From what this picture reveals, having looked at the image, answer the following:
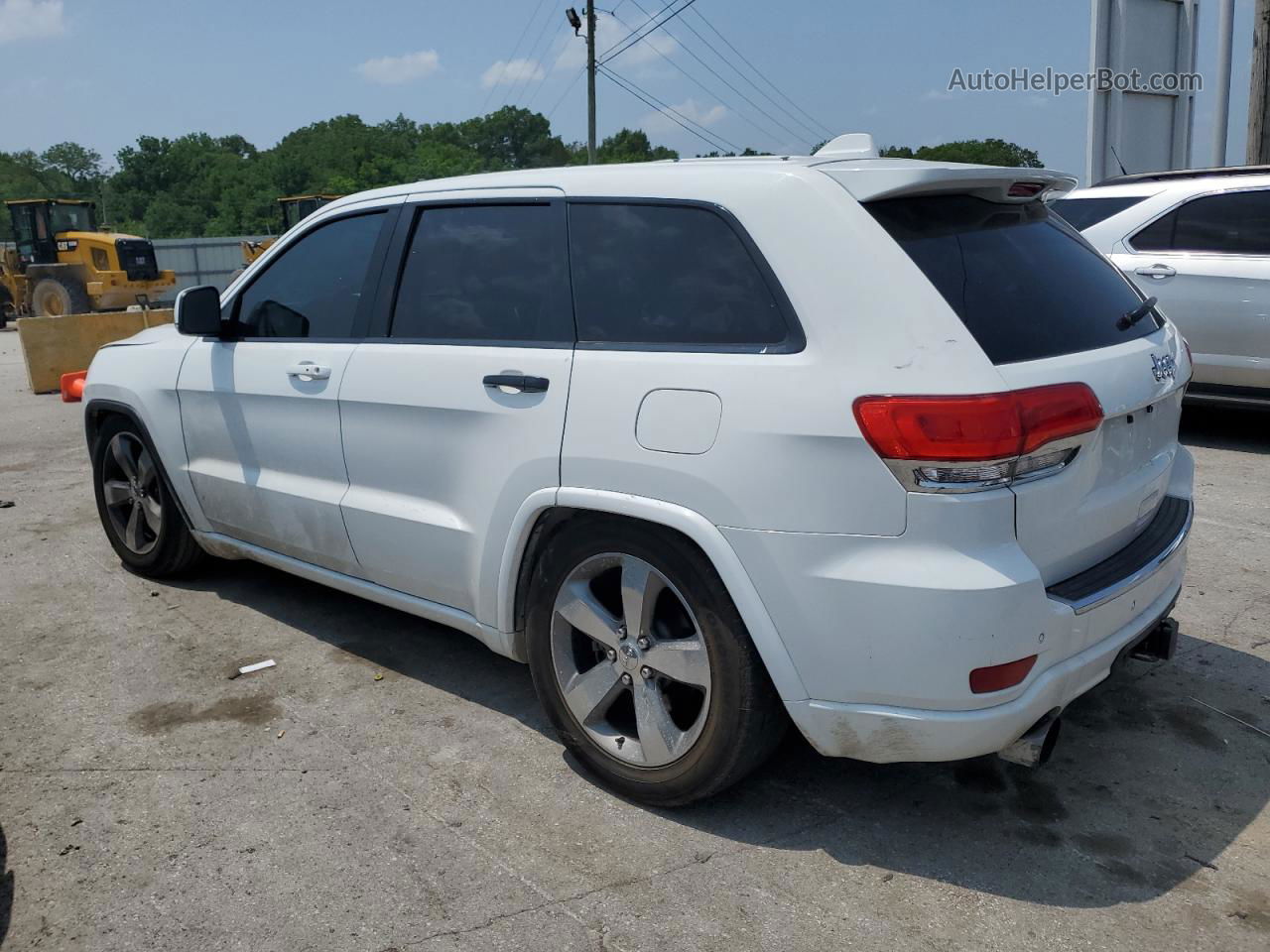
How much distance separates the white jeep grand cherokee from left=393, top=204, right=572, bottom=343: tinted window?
0.01 m

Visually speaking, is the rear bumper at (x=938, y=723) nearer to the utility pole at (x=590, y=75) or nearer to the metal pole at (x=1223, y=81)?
the metal pole at (x=1223, y=81)

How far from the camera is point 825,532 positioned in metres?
2.70

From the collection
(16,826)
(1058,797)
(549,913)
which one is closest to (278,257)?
(16,826)

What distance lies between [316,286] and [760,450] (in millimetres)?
2286

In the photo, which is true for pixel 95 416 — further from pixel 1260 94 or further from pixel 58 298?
pixel 58 298

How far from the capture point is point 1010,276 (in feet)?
9.91

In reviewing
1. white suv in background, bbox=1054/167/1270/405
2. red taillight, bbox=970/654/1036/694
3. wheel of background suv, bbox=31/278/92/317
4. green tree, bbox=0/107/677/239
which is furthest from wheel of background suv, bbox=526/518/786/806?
green tree, bbox=0/107/677/239

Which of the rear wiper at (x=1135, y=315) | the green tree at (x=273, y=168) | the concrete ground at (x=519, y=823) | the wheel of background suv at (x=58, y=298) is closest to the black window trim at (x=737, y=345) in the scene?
the rear wiper at (x=1135, y=315)

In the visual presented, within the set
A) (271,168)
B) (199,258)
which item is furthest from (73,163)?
(199,258)

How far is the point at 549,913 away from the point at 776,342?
1.55 m

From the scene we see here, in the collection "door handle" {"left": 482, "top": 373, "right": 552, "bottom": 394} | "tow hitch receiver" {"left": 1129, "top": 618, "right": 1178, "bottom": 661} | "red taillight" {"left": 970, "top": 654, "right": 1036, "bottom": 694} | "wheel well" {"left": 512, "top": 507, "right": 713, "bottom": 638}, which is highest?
"door handle" {"left": 482, "top": 373, "right": 552, "bottom": 394}

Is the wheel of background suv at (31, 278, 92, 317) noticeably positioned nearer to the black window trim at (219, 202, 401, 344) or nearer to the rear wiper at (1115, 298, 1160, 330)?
the black window trim at (219, 202, 401, 344)

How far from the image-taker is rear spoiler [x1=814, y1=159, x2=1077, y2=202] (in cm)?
290

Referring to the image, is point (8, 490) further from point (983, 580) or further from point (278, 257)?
point (983, 580)
